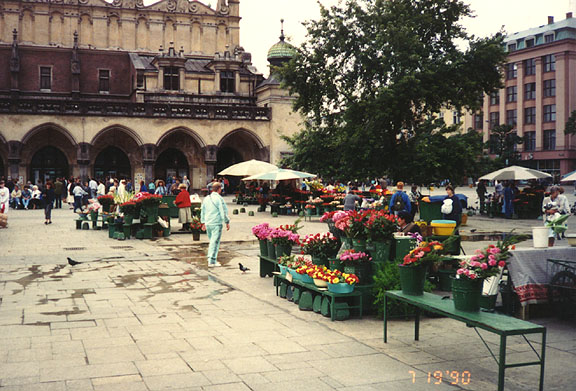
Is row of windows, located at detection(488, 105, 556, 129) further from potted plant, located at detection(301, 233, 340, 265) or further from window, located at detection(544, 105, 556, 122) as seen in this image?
potted plant, located at detection(301, 233, 340, 265)

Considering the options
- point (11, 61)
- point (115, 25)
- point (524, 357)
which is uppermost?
point (115, 25)

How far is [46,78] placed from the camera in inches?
1953

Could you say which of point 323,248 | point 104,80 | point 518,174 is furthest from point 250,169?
point 104,80

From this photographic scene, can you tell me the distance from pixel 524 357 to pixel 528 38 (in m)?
81.0

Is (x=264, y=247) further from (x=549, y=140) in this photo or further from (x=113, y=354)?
(x=549, y=140)

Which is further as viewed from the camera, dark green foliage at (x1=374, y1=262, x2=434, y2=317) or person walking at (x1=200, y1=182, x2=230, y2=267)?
person walking at (x1=200, y1=182, x2=230, y2=267)

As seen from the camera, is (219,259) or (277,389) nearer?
(277,389)

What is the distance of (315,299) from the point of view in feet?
27.5

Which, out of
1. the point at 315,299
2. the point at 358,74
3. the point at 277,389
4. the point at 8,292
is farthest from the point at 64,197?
the point at 277,389

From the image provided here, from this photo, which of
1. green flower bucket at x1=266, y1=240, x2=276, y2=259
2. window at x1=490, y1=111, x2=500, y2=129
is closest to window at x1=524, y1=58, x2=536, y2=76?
window at x1=490, y1=111, x2=500, y2=129

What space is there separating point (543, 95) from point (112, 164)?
53958 millimetres

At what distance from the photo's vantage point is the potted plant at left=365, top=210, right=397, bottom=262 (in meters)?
8.12

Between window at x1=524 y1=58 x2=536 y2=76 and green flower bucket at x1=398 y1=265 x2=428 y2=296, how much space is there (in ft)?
252

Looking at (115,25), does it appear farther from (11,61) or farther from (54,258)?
(54,258)
